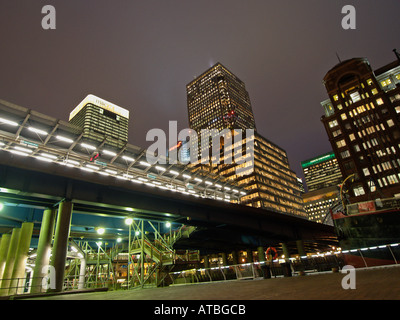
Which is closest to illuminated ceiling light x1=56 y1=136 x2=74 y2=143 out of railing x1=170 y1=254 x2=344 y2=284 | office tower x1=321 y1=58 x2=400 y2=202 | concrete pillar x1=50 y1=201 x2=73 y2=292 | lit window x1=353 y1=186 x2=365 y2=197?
concrete pillar x1=50 y1=201 x2=73 y2=292

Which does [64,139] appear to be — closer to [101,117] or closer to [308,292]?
[308,292]

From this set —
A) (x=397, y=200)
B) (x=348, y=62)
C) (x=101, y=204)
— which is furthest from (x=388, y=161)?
(x=101, y=204)

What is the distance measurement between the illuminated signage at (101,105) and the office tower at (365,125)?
155403mm

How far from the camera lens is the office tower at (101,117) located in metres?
172

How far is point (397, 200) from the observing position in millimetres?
25141

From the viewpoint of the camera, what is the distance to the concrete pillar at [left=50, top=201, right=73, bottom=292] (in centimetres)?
1386

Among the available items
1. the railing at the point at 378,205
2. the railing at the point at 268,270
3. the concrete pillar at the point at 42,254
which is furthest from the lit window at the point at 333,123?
the concrete pillar at the point at 42,254

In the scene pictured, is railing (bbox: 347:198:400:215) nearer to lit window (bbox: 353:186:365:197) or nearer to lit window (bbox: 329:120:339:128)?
lit window (bbox: 353:186:365:197)

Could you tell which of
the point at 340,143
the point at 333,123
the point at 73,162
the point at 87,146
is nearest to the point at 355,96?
the point at 333,123

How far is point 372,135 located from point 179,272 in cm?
7491

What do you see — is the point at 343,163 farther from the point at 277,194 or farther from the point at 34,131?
the point at 34,131

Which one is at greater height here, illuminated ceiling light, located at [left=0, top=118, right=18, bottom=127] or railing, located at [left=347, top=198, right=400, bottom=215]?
illuminated ceiling light, located at [left=0, top=118, right=18, bottom=127]
